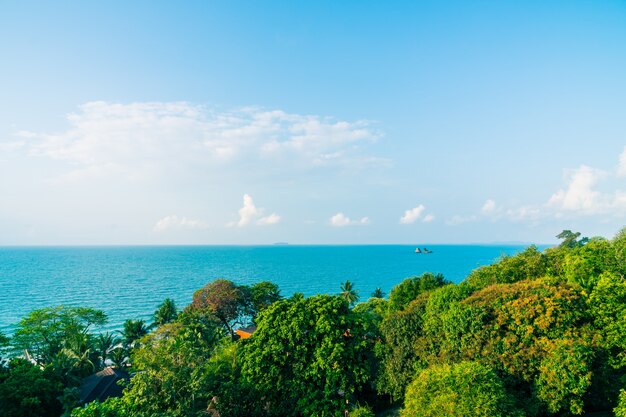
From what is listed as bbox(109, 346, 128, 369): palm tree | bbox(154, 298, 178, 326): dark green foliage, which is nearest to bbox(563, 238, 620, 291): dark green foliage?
bbox(109, 346, 128, 369): palm tree

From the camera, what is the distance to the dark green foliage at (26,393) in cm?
1941

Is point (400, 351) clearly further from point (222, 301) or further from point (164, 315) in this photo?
point (164, 315)

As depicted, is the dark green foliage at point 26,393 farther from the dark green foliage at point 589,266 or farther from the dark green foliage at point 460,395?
the dark green foliage at point 589,266

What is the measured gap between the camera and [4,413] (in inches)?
742

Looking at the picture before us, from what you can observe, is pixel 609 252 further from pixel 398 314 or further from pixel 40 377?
pixel 40 377

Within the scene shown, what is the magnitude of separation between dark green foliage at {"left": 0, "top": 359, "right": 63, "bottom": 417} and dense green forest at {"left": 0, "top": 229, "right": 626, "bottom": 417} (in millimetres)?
61

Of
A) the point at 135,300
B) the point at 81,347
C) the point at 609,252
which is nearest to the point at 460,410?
the point at 609,252

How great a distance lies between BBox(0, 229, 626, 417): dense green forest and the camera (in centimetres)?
1548

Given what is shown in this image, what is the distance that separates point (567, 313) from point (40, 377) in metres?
30.2

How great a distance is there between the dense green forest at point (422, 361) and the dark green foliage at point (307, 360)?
0.06m

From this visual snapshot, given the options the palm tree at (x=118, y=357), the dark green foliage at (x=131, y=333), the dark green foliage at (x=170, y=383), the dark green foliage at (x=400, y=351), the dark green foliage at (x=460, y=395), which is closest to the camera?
the dark green foliage at (x=460, y=395)

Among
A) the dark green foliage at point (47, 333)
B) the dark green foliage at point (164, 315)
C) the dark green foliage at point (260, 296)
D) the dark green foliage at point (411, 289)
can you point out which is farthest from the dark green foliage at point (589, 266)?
the dark green foliage at point (47, 333)

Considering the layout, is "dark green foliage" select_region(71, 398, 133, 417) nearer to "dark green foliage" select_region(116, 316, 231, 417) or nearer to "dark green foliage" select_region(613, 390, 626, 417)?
"dark green foliage" select_region(116, 316, 231, 417)


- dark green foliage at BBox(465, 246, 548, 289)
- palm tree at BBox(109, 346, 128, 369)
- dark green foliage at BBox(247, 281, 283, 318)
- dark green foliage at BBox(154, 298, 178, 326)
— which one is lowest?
palm tree at BBox(109, 346, 128, 369)
